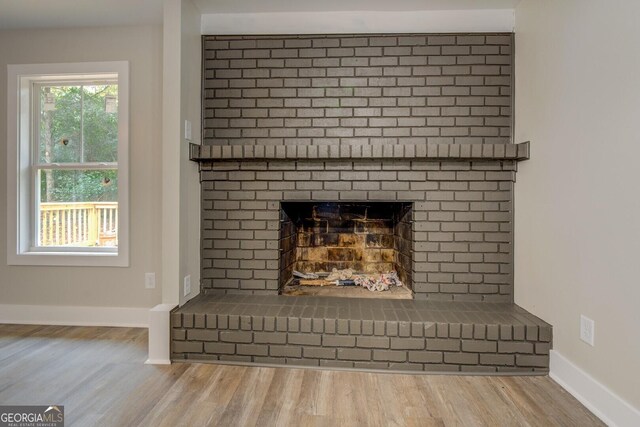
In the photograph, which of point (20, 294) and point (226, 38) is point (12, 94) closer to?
point (20, 294)

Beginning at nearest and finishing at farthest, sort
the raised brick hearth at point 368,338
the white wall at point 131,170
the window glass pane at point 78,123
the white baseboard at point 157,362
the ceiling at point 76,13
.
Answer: the raised brick hearth at point 368,338 → the white baseboard at point 157,362 → the ceiling at point 76,13 → the white wall at point 131,170 → the window glass pane at point 78,123

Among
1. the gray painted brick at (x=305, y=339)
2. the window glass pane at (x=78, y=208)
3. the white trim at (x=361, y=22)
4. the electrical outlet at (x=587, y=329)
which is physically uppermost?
the white trim at (x=361, y=22)

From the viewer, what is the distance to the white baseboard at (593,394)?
1.43 metres

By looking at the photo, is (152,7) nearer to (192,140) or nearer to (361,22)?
(192,140)

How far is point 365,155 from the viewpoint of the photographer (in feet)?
7.27

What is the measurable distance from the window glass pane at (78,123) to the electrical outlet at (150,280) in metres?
0.98

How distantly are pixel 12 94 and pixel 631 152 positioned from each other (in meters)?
4.06

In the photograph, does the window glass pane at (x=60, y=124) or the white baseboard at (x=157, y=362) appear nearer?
the white baseboard at (x=157, y=362)

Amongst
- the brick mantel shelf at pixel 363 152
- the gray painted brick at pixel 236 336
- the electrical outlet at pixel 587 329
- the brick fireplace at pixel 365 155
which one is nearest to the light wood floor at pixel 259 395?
the gray painted brick at pixel 236 336

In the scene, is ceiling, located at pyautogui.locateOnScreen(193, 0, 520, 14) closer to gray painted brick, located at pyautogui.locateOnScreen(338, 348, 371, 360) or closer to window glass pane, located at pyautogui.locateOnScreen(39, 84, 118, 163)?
window glass pane, located at pyautogui.locateOnScreen(39, 84, 118, 163)

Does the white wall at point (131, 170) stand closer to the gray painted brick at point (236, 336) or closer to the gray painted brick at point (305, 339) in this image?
the gray painted brick at point (236, 336)

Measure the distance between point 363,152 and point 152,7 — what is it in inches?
71.3

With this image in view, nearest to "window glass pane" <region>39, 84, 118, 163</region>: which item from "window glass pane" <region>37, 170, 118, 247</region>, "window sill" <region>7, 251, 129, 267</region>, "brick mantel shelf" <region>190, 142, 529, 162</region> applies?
"window glass pane" <region>37, 170, 118, 247</region>

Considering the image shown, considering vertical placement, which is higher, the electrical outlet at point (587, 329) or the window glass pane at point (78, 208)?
the window glass pane at point (78, 208)
